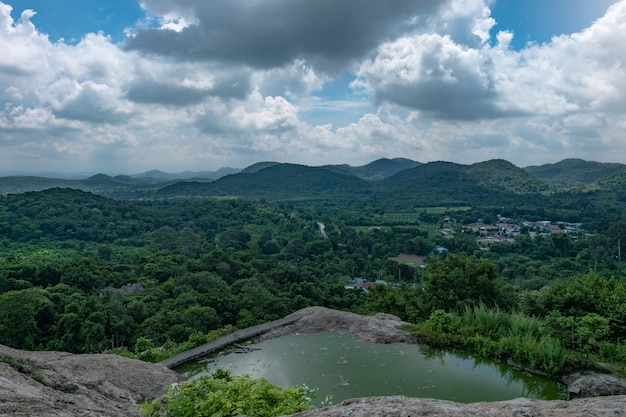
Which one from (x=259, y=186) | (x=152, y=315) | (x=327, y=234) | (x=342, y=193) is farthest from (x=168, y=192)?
(x=152, y=315)

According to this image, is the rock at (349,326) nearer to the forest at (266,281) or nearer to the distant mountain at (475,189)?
the forest at (266,281)

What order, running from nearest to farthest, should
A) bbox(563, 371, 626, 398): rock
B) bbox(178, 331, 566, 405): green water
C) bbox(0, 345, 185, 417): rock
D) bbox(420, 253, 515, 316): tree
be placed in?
1. bbox(0, 345, 185, 417): rock
2. bbox(563, 371, 626, 398): rock
3. bbox(178, 331, 566, 405): green water
4. bbox(420, 253, 515, 316): tree

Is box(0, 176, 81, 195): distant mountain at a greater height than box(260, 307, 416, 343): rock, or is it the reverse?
box(0, 176, 81, 195): distant mountain

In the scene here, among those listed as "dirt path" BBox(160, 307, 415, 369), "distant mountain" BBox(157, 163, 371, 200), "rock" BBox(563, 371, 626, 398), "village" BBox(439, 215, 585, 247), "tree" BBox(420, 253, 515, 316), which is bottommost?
"village" BBox(439, 215, 585, 247)

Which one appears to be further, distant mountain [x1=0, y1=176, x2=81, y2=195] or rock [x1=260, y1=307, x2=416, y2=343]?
distant mountain [x1=0, y1=176, x2=81, y2=195]

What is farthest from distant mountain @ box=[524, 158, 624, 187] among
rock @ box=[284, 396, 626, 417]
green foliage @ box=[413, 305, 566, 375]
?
rock @ box=[284, 396, 626, 417]

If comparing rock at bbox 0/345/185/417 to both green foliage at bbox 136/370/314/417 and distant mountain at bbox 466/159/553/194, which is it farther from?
distant mountain at bbox 466/159/553/194

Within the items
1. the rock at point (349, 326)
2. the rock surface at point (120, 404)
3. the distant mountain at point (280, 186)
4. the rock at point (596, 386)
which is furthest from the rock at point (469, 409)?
the distant mountain at point (280, 186)

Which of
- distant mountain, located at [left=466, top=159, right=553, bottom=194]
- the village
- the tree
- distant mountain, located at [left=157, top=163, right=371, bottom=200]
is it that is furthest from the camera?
distant mountain, located at [left=157, top=163, right=371, bottom=200]
